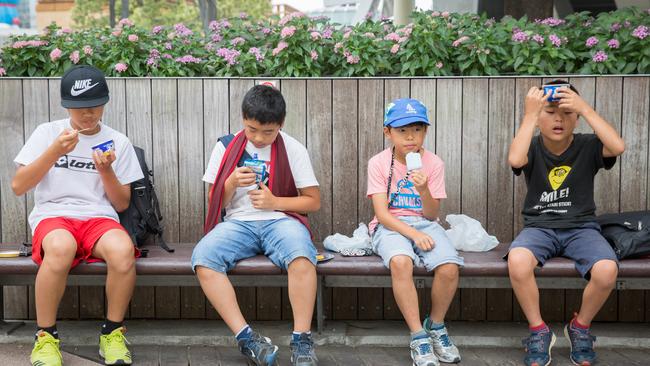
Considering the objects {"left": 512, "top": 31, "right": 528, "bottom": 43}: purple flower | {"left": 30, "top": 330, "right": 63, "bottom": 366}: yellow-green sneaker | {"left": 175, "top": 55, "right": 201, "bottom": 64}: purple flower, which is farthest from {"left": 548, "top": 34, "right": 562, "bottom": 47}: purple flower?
{"left": 30, "top": 330, "right": 63, "bottom": 366}: yellow-green sneaker

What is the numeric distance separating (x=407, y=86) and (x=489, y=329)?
144 cm

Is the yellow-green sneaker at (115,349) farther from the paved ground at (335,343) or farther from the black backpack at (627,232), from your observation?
the black backpack at (627,232)

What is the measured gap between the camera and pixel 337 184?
4746mm

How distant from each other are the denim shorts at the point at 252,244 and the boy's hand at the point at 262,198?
0.11 metres

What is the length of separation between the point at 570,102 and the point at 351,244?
1.30m

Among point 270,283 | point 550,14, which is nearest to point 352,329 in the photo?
point 270,283

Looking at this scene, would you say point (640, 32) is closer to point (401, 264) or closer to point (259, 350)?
point (401, 264)

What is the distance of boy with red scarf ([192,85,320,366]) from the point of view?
3812 mm

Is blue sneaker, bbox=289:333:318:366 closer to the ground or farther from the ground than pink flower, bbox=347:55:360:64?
closer to the ground

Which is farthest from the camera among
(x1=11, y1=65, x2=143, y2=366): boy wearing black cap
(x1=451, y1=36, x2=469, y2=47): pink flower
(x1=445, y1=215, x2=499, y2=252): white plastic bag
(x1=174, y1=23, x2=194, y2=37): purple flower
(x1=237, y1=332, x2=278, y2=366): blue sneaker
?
(x1=174, y1=23, x2=194, y2=37): purple flower

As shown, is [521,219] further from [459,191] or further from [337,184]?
[337,184]

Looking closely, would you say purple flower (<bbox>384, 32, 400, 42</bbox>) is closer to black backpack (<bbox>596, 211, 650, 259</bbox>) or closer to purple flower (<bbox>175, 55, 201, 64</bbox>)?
purple flower (<bbox>175, 55, 201, 64</bbox>)

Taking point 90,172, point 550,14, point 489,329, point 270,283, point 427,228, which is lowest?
point 489,329

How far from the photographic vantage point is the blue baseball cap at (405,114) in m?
4.09
